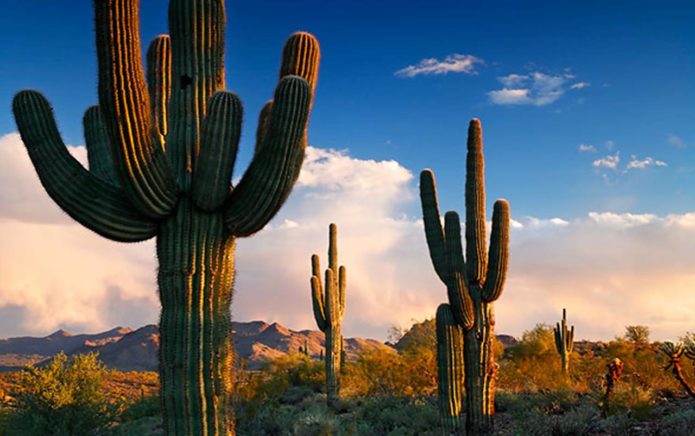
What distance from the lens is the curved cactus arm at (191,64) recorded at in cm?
778

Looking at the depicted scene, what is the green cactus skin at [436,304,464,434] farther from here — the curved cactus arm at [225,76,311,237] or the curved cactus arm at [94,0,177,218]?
the curved cactus arm at [94,0,177,218]

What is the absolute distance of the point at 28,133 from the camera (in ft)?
24.0

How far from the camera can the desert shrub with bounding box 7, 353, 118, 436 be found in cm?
1500

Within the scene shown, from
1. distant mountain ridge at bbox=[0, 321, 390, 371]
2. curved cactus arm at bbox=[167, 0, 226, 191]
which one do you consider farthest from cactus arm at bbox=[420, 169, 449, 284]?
distant mountain ridge at bbox=[0, 321, 390, 371]

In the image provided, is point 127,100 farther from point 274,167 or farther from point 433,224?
point 433,224

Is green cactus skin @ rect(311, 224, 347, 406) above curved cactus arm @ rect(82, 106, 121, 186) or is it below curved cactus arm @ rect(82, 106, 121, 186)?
below

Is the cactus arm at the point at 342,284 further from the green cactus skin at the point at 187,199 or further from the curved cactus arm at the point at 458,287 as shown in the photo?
the green cactus skin at the point at 187,199

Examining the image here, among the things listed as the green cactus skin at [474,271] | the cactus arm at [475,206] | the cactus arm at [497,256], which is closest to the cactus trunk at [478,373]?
the green cactus skin at [474,271]


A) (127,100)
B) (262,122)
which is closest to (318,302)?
(262,122)

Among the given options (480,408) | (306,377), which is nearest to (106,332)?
(306,377)

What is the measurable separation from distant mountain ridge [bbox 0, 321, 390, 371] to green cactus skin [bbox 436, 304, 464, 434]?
55.5m

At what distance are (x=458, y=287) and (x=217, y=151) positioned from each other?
7375 mm

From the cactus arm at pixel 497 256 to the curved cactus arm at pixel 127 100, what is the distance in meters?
8.44

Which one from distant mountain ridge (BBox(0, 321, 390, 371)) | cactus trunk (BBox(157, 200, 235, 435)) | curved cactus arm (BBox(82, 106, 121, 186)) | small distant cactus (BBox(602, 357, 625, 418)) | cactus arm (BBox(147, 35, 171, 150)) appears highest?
cactus arm (BBox(147, 35, 171, 150))
